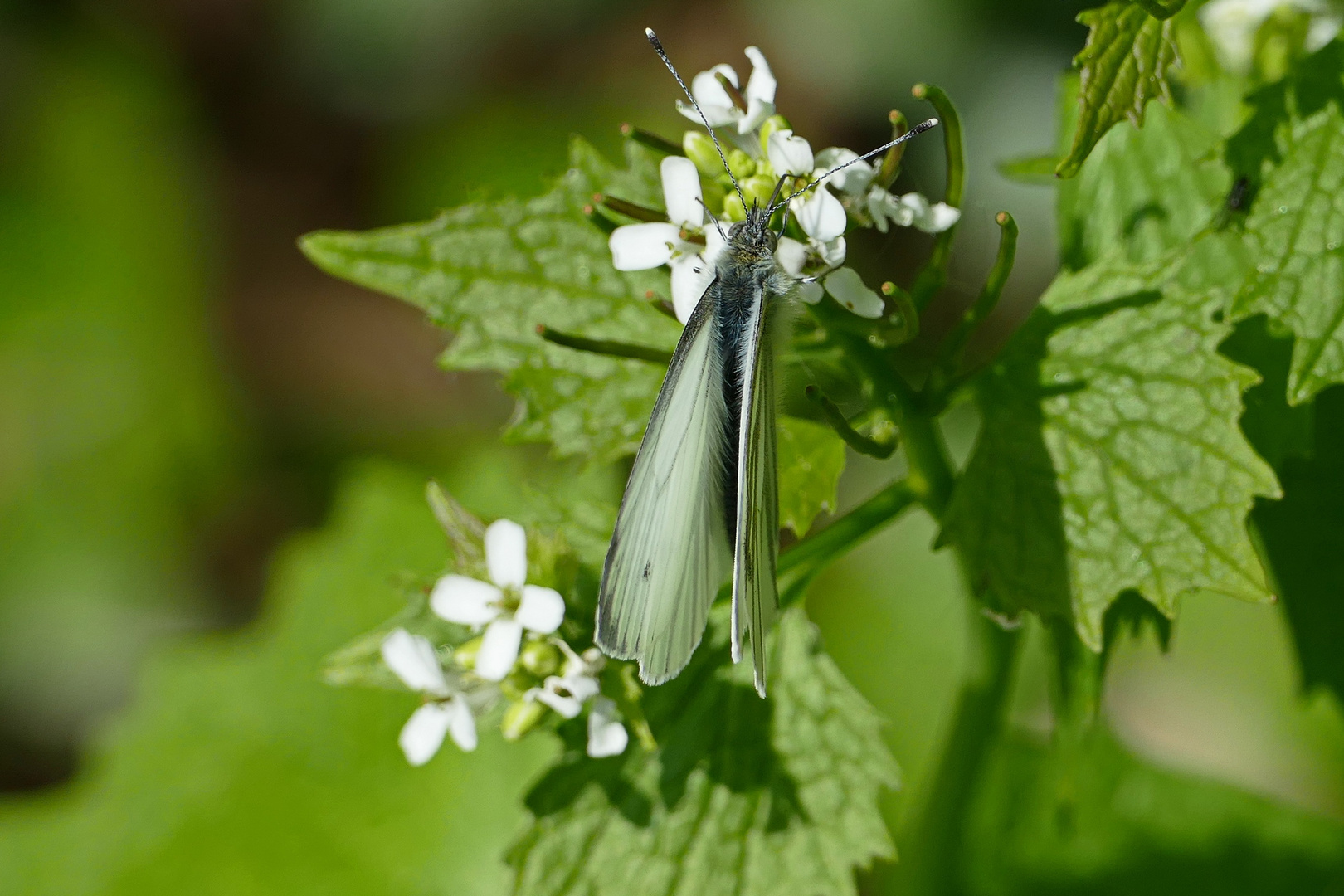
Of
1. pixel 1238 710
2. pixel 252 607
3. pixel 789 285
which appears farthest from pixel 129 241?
pixel 1238 710

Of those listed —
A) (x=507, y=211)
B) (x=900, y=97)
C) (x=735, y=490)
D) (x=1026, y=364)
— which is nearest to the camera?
(x=735, y=490)

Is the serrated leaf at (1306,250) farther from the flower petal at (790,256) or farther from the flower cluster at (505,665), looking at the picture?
the flower cluster at (505,665)

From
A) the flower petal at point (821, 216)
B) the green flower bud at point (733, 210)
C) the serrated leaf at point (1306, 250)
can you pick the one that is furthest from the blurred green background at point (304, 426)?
the serrated leaf at point (1306, 250)

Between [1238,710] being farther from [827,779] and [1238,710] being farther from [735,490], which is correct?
[735,490]

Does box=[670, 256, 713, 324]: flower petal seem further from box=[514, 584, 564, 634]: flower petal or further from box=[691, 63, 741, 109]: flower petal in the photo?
box=[514, 584, 564, 634]: flower petal

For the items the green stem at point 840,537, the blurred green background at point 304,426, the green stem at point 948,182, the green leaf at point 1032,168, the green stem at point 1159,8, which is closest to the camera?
the green stem at point 1159,8
